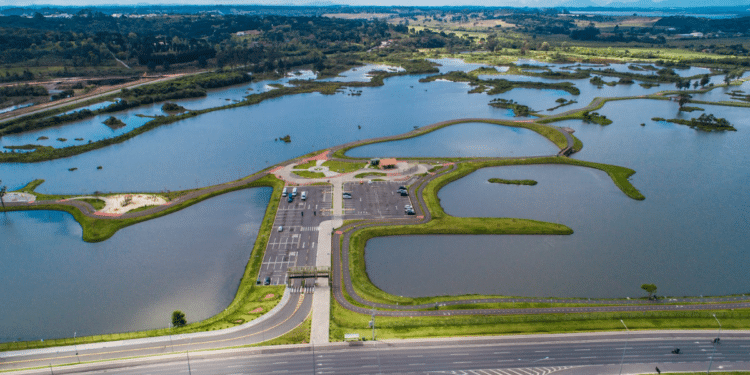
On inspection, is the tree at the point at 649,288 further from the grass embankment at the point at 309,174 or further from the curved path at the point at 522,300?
the grass embankment at the point at 309,174

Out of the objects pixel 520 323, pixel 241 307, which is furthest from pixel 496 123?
pixel 241 307

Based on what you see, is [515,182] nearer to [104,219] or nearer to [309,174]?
[309,174]

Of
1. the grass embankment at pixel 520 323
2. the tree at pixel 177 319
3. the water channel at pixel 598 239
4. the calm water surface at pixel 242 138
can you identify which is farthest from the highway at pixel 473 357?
the calm water surface at pixel 242 138

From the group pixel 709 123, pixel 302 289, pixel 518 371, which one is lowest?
Answer: pixel 518 371

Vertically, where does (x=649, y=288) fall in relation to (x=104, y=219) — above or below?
above

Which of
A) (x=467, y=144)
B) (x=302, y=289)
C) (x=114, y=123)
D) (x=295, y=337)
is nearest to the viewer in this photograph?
(x=295, y=337)

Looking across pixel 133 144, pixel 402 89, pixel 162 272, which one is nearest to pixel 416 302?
pixel 162 272

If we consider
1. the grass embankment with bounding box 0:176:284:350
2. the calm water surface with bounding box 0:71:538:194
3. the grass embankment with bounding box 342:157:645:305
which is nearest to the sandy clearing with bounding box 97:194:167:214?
the calm water surface with bounding box 0:71:538:194
